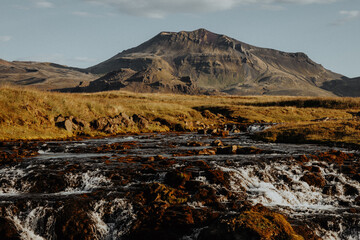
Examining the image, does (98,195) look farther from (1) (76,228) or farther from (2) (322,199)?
(2) (322,199)

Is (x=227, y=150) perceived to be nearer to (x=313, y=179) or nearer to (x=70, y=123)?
(x=313, y=179)

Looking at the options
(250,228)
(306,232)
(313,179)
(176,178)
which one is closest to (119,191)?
(176,178)

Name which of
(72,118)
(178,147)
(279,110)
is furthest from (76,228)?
(279,110)

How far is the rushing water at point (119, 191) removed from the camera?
46.5 feet

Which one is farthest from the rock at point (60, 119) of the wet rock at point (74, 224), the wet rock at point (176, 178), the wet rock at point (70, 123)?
the wet rock at point (74, 224)

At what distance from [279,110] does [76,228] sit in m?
64.7

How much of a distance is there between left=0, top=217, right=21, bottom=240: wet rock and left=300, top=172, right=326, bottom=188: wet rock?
15642 mm

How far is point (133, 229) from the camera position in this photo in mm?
13664

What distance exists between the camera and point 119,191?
16703 millimetres

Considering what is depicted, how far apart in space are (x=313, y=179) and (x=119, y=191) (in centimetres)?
1158

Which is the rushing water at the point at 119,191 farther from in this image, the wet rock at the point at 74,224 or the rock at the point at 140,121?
the rock at the point at 140,121

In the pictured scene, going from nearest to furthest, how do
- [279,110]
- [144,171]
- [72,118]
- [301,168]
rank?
[144,171], [301,168], [72,118], [279,110]

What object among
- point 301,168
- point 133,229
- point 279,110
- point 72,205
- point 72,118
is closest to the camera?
point 133,229

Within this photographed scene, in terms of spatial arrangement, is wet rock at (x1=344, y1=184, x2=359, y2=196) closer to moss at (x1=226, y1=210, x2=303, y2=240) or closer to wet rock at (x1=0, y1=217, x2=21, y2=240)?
moss at (x1=226, y1=210, x2=303, y2=240)
